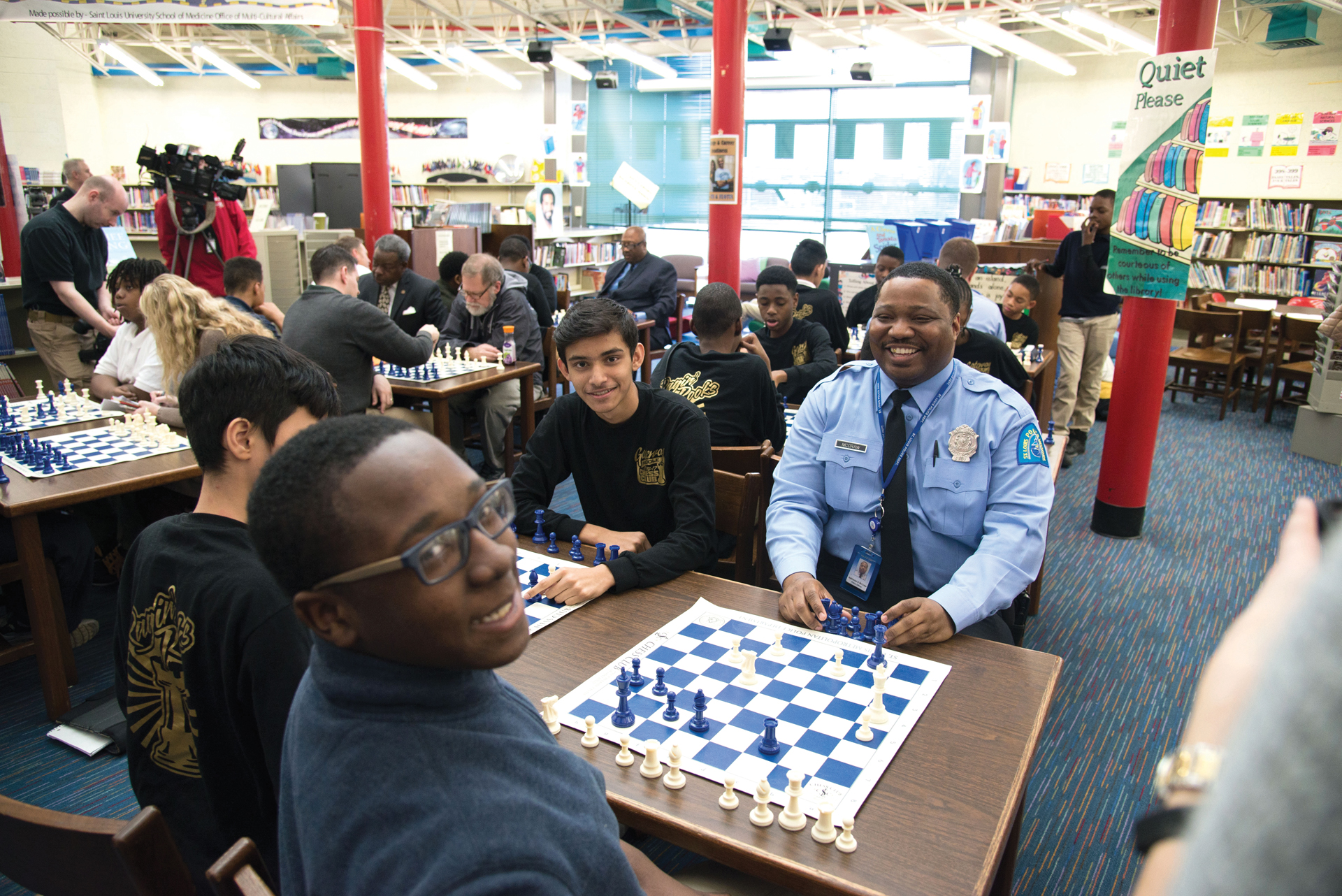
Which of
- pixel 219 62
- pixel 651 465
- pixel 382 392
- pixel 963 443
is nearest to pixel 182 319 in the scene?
pixel 382 392

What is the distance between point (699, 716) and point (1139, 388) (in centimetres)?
386

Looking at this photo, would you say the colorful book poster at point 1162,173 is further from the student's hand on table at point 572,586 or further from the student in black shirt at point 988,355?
the student's hand on table at point 572,586

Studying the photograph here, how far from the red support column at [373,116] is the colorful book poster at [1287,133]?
982 cm

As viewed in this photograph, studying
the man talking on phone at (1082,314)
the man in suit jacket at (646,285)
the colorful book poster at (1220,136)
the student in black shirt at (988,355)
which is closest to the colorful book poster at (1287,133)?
the colorful book poster at (1220,136)

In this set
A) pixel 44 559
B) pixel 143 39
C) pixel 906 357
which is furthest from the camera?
pixel 143 39

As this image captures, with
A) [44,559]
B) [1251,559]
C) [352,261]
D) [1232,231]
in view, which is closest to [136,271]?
[352,261]

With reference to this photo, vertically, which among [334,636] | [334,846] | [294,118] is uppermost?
[294,118]

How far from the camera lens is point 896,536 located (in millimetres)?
2262

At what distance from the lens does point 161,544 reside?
1481mm

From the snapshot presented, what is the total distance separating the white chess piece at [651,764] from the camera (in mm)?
1347

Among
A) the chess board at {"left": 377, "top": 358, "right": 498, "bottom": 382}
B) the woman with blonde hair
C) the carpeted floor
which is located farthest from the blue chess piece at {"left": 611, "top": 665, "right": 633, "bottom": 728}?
the chess board at {"left": 377, "top": 358, "right": 498, "bottom": 382}

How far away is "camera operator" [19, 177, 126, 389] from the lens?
16.2ft

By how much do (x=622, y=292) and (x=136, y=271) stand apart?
426 centimetres

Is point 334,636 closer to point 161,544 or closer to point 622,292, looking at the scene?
point 161,544
